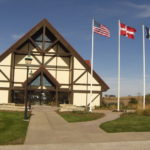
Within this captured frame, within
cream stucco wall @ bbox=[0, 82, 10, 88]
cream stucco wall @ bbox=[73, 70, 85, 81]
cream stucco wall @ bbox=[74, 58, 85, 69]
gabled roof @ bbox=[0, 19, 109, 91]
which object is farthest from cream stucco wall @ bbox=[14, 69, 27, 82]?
cream stucco wall @ bbox=[74, 58, 85, 69]

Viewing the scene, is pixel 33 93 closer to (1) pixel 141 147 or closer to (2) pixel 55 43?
(2) pixel 55 43

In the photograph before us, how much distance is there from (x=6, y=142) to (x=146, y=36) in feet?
71.4

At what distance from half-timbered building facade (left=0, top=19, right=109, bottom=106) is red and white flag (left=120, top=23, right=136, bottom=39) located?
34.8 feet

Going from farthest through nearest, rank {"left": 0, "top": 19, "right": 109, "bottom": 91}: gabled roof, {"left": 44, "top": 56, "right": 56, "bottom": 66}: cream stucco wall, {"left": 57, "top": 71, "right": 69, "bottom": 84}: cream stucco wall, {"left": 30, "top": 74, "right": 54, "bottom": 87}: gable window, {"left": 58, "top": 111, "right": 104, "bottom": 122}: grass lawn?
{"left": 57, "top": 71, "right": 69, "bottom": 84}: cream stucco wall
{"left": 44, "top": 56, "right": 56, "bottom": 66}: cream stucco wall
{"left": 30, "top": 74, "right": 54, "bottom": 87}: gable window
{"left": 0, "top": 19, "right": 109, "bottom": 91}: gabled roof
{"left": 58, "top": 111, "right": 104, "bottom": 122}: grass lawn

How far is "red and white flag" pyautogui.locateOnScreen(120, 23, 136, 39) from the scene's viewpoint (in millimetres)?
27156

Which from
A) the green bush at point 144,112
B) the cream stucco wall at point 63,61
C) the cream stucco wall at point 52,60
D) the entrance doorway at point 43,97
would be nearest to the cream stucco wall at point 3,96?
the entrance doorway at point 43,97

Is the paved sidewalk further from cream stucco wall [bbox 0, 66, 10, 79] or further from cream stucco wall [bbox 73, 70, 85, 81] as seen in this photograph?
cream stucco wall [bbox 0, 66, 10, 79]

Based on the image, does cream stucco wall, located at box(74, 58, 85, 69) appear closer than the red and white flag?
No

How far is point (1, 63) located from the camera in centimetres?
3600

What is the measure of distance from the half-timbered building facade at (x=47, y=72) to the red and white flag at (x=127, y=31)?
1059 centimetres

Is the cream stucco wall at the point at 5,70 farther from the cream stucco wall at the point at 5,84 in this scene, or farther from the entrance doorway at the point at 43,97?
the entrance doorway at the point at 43,97

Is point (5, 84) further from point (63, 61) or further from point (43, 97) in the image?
point (63, 61)

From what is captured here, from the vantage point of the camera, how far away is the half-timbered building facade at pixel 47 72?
A: 3612 cm

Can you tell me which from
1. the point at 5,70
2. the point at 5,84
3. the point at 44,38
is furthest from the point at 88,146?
the point at 44,38
